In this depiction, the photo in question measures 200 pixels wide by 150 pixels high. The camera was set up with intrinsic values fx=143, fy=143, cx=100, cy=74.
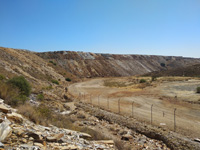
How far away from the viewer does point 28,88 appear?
14.1 m

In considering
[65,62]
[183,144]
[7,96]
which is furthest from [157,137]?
[65,62]

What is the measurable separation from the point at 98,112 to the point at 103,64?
2559 inches

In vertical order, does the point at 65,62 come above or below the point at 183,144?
above

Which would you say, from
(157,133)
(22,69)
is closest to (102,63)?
(22,69)

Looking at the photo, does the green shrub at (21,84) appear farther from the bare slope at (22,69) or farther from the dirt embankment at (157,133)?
the dirt embankment at (157,133)

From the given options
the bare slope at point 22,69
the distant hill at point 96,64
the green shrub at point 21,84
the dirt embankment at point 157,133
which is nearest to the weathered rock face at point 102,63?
the distant hill at point 96,64

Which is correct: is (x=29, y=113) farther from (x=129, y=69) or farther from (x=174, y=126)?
(x=129, y=69)

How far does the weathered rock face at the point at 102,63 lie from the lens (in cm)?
6988

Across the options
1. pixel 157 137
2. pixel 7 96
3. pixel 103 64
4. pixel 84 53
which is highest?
pixel 84 53

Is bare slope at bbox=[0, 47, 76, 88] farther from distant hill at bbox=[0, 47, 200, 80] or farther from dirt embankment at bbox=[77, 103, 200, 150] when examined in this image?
dirt embankment at bbox=[77, 103, 200, 150]

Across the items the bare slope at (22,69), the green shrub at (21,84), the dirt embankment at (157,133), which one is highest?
the bare slope at (22,69)

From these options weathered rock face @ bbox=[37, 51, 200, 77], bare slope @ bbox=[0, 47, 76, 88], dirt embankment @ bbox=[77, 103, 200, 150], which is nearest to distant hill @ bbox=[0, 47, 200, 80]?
weathered rock face @ bbox=[37, 51, 200, 77]

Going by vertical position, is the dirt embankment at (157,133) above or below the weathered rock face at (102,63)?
below

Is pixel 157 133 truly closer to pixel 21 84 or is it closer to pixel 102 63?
pixel 21 84
